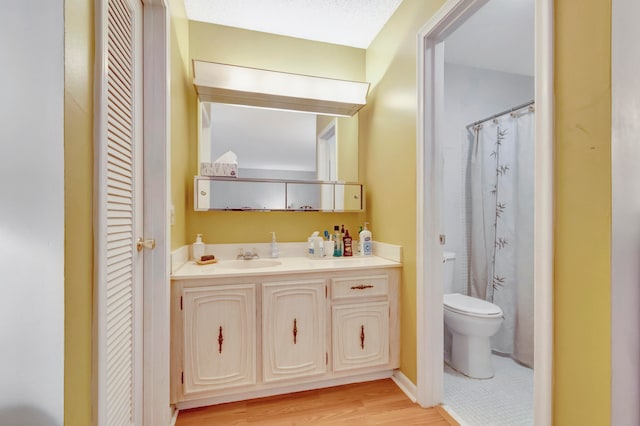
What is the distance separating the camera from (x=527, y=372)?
6.61 ft

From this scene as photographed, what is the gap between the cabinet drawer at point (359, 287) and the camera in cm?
179

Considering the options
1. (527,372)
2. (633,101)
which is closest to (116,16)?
(633,101)

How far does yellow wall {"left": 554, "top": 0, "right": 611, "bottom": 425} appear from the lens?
2.67 ft

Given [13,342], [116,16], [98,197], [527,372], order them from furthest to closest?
[527,372], [116,16], [98,197], [13,342]

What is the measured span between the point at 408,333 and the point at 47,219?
1.79 m

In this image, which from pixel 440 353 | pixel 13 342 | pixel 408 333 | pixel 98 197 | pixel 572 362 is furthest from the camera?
pixel 408 333

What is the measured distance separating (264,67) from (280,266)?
1.48 metres

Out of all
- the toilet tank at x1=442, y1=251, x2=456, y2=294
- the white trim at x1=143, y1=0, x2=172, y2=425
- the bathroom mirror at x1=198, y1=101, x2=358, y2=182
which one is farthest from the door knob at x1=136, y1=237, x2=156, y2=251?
the toilet tank at x1=442, y1=251, x2=456, y2=294

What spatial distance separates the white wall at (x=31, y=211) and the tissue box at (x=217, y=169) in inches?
56.6

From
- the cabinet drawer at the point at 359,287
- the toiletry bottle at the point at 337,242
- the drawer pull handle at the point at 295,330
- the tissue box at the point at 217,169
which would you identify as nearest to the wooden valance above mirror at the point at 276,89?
the tissue box at the point at 217,169

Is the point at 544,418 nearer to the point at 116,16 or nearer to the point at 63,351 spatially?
the point at 63,351

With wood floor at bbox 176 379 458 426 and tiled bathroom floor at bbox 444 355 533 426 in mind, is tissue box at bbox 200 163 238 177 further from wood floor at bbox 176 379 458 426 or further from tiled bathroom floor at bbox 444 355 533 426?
tiled bathroom floor at bbox 444 355 533 426

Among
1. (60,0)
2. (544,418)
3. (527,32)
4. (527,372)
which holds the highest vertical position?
(527,32)

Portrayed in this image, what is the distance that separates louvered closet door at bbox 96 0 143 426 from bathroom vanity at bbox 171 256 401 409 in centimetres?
28
